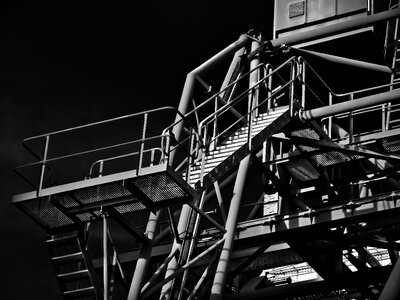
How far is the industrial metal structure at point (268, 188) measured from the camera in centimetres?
2102

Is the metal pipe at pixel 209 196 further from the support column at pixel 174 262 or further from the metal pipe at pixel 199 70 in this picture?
the metal pipe at pixel 199 70

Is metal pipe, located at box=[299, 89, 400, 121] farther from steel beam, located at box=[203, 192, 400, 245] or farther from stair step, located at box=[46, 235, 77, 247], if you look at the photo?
stair step, located at box=[46, 235, 77, 247]

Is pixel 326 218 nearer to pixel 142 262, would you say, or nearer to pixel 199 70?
pixel 142 262

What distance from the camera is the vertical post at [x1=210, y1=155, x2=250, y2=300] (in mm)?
21938

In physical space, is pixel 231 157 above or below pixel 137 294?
above

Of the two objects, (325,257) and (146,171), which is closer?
(146,171)

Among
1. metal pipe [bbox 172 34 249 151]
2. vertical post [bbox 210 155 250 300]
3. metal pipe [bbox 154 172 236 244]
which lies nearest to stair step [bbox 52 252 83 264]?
vertical post [bbox 210 155 250 300]

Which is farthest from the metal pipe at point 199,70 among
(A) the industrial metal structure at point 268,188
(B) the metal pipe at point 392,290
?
(B) the metal pipe at point 392,290

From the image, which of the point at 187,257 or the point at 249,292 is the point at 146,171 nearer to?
the point at 187,257

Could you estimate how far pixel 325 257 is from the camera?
79.5 ft

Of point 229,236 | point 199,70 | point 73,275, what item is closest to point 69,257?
point 73,275

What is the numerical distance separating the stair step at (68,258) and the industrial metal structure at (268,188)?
0.09 ft

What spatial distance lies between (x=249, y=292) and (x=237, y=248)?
44.8 inches

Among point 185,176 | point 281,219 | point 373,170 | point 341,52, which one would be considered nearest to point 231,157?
point 185,176
